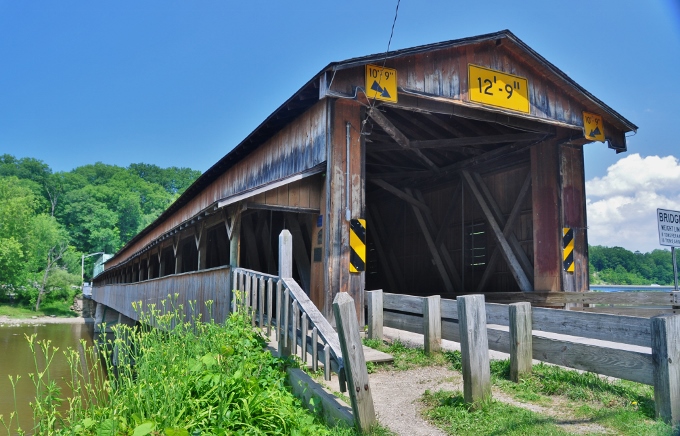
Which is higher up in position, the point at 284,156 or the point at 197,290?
the point at 284,156

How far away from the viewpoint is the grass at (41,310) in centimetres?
4804

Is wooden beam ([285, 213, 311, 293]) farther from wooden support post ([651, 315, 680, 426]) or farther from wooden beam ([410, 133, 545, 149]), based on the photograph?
wooden support post ([651, 315, 680, 426])

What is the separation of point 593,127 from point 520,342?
670 centimetres

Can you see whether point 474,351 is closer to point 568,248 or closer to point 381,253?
point 568,248

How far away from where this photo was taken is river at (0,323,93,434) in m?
13.7

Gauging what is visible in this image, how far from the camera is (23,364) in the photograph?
21.2 metres

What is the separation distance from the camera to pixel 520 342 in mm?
5016

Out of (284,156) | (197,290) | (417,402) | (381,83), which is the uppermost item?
(381,83)

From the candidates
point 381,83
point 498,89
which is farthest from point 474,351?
point 498,89

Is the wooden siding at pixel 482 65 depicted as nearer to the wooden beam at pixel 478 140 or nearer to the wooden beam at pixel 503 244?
the wooden beam at pixel 478 140

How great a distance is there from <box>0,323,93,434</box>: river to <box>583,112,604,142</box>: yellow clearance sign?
9453 mm

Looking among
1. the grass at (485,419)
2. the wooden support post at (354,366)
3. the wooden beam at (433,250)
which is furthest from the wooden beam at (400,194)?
the wooden support post at (354,366)

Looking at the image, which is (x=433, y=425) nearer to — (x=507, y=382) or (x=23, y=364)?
(x=507, y=382)

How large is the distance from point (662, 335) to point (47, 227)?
65970 millimetres
